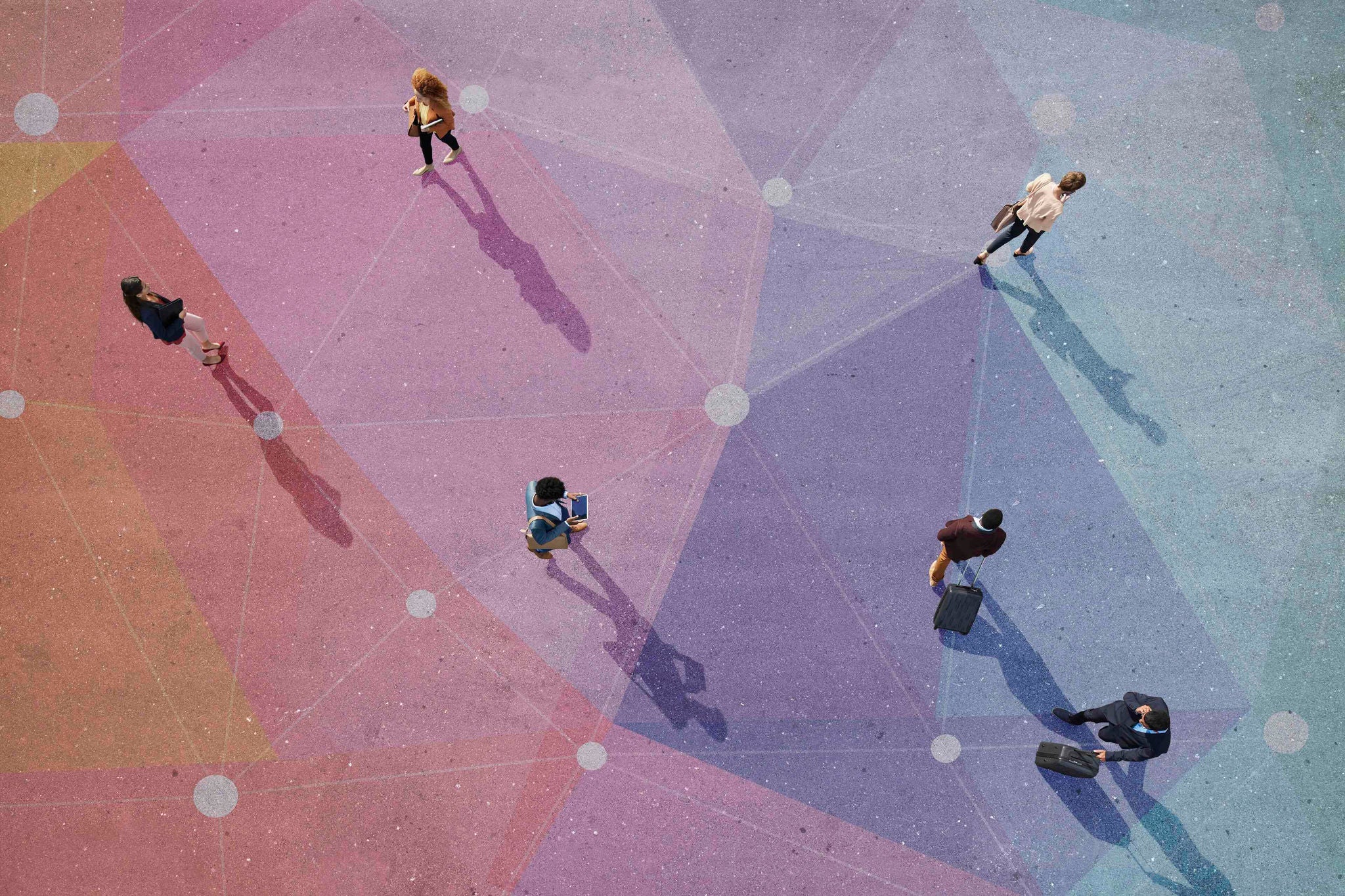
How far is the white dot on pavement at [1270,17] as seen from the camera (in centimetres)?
986

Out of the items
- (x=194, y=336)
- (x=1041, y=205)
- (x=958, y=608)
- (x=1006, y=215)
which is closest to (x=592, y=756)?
(x=958, y=608)

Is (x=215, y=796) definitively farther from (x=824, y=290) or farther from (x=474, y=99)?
(x=824, y=290)

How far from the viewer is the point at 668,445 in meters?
9.34

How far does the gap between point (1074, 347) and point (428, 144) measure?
23.9 feet

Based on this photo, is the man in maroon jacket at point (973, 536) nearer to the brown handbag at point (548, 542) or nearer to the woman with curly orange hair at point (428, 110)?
the brown handbag at point (548, 542)

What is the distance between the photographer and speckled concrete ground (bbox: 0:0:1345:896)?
899 cm

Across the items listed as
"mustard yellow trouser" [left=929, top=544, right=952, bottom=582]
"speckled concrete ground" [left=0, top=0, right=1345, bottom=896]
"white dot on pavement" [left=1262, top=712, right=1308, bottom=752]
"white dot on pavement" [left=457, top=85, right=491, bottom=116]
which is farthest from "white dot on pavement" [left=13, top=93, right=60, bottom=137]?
"white dot on pavement" [left=1262, top=712, right=1308, bottom=752]

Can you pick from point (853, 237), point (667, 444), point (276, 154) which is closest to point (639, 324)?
point (667, 444)

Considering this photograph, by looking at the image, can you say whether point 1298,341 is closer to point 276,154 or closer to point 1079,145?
point 1079,145

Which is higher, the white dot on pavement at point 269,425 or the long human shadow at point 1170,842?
the white dot on pavement at point 269,425

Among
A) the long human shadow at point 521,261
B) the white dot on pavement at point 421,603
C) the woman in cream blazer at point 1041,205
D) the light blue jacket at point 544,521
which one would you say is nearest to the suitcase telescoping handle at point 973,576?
the woman in cream blazer at point 1041,205

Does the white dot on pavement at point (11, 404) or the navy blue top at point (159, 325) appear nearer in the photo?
the navy blue top at point (159, 325)

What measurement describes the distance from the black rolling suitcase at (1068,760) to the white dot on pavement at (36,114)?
12.5 metres

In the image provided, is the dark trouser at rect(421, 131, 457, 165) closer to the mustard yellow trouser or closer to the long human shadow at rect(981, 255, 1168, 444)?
the long human shadow at rect(981, 255, 1168, 444)
